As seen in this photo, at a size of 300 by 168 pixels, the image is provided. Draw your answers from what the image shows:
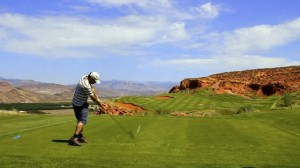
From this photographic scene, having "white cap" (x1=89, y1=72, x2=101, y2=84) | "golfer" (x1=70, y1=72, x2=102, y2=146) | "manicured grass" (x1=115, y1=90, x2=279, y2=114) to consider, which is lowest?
"manicured grass" (x1=115, y1=90, x2=279, y2=114)

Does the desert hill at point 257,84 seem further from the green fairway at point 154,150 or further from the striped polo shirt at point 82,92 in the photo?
the striped polo shirt at point 82,92

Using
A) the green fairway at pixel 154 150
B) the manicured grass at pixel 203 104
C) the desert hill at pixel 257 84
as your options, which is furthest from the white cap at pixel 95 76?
the desert hill at pixel 257 84

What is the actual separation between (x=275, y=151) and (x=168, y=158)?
3.42m

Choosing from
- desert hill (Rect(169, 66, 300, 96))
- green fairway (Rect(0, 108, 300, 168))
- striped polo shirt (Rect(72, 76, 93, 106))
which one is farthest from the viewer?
desert hill (Rect(169, 66, 300, 96))

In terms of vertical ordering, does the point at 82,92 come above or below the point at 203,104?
above

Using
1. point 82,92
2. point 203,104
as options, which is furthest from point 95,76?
point 203,104

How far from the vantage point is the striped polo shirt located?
12.5 metres

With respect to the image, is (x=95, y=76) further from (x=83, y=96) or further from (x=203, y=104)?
(x=203, y=104)

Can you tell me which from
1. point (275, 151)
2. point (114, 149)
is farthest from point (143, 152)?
point (275, 151)

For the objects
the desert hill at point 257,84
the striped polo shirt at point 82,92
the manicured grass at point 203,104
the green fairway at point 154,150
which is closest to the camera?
the green fairway at point 154,150

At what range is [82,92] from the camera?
496 inches

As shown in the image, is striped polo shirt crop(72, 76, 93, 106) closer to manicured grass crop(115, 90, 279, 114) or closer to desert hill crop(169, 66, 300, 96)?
manicured grass crop(115, 90, 279, 114)

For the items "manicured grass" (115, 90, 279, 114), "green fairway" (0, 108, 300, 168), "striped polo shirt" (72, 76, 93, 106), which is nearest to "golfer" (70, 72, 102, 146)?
"striped polo shirt" (72, 76, 93, 106)

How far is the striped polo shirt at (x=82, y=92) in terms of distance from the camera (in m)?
12.5
